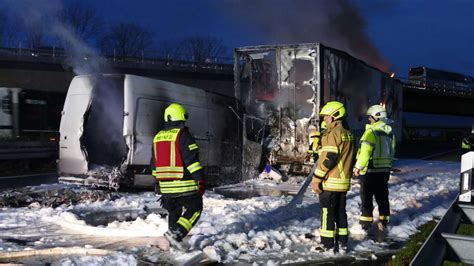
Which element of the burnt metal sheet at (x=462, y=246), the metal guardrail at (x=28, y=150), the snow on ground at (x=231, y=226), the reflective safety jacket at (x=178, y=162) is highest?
the reflective safety jacket at (x=178, y=162)

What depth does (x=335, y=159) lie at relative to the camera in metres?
5.55

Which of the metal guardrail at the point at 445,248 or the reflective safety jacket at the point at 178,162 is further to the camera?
the reflective safety jacket at the point at 178,162

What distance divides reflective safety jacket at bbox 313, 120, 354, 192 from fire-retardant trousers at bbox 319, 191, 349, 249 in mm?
106

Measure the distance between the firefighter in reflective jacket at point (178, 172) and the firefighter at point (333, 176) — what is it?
1402 millimetres

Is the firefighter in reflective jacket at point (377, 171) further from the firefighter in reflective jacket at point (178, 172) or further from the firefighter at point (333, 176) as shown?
the firefighter in reflective jacket at point (178, 172)

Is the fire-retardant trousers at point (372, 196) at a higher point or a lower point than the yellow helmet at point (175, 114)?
lower

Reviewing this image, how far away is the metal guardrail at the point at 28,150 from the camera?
14039mm

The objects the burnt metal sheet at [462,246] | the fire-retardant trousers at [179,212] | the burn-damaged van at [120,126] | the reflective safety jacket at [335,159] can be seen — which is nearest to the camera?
the burnt metal sheet at [462,246]

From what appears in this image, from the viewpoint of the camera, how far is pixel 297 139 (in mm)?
12227

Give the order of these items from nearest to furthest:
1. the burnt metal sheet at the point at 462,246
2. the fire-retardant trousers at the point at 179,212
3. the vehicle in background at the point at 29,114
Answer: the burnt metal sheet at the point at 462,246 → the fire-retardant trousers at the point at 179,212 → the vehicle in background at the point at 29,114

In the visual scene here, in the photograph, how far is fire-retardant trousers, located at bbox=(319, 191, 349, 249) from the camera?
5656 mm

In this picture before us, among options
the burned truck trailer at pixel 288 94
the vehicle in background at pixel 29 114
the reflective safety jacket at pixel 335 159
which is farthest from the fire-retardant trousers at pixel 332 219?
the vehicle in background at pixel 29 114

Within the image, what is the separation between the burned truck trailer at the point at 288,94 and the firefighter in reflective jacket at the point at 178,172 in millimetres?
6448

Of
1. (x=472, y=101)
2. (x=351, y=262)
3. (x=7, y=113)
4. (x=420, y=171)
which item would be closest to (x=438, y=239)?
(x=351, y=262)
